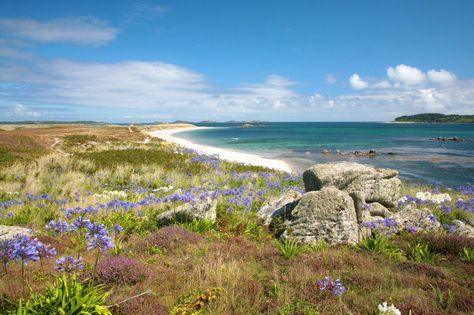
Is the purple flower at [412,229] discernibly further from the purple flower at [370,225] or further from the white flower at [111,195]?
the white flower at [111,195]

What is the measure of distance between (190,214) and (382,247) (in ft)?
14.6

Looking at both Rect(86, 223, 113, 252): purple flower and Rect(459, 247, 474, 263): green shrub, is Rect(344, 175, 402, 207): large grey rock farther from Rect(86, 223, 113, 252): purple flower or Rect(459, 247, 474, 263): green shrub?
Rect(86, 223, 113, 252): purple flower

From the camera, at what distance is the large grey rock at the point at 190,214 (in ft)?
26.1

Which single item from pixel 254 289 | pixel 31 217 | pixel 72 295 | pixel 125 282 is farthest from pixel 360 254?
pixel 31 217

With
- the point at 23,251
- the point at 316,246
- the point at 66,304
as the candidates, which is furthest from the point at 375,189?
Result: the point at 23,251

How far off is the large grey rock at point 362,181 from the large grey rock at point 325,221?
2345 mm

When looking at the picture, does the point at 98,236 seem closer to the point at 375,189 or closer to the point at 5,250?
the point at 5,250

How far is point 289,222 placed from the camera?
7516 millimetres

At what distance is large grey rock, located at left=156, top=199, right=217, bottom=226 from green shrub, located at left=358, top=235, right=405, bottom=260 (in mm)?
3667

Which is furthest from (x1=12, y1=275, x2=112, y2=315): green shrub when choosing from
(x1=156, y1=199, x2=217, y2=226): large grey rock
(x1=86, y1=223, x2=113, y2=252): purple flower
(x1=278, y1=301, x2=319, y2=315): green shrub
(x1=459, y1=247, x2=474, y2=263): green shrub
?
(x1=459, y1=247, x2=474, y2=263): green shrub

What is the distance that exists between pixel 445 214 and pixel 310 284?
24.2 feet

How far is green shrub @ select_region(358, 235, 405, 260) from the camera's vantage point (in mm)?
6012

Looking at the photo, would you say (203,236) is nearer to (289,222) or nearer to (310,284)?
(289,222)

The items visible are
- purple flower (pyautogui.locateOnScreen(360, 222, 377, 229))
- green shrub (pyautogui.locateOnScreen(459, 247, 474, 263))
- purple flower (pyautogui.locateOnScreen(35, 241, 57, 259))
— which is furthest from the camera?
purple flower (pyautogui.locateOnScreen(360, 222, 377, 229))
